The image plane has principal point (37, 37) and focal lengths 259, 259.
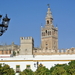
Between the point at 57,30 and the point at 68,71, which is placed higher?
the point at 57,30

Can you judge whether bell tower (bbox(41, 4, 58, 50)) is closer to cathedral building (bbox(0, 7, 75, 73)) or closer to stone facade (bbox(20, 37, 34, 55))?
cathedral building (bbox(0, 7, 75, 73))

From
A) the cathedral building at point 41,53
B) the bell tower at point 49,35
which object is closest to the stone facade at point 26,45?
the cathedral building at point 41,53

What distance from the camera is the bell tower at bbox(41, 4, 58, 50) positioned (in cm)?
5863

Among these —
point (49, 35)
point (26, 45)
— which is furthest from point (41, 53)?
point (49, 35)

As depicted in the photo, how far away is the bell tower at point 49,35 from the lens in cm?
5863

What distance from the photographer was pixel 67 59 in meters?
33.6

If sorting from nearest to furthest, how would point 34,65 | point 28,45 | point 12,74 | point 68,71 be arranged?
1. point 68,71
2. point 12,74
3. point 34,65
4. point 28,45

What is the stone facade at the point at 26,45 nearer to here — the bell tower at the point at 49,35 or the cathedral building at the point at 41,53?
the cathedral building at the point at 41,53

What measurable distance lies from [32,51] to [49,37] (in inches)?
547

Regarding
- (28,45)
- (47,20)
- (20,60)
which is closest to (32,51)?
(28,45)

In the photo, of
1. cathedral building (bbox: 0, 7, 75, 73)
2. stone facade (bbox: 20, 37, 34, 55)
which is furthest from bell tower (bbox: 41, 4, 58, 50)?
stone facade (bbox: 20, 37, 34, 55)

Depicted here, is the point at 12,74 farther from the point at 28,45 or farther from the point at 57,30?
the point at 57,30

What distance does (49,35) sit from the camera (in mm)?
59250

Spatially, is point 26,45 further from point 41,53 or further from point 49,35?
point 49,35
